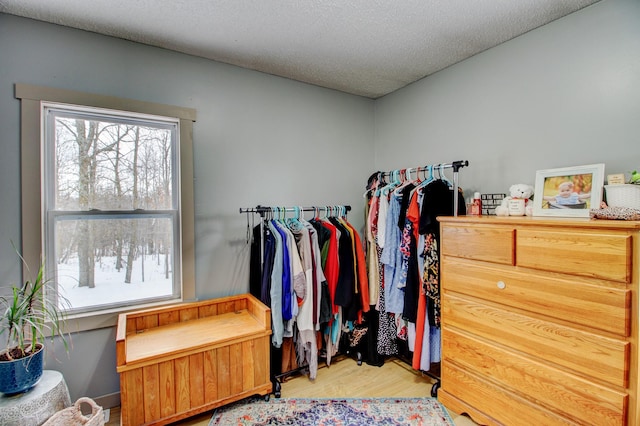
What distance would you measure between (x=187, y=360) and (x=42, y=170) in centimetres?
148

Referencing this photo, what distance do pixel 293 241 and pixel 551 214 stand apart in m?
1.64

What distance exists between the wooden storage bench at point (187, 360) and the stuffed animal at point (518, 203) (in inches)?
68.0

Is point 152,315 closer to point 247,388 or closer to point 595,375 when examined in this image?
point 247,388

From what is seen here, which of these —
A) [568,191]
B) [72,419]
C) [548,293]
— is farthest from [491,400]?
[72,419]

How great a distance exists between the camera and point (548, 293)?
1541mm

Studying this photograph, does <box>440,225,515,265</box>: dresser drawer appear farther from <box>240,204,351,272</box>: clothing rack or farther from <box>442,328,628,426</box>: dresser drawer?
<box>240,204,351,272</box>: clothing rack

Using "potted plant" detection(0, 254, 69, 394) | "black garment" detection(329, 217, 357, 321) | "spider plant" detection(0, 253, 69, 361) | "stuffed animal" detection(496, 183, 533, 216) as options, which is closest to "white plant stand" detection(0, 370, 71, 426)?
"potted plant" detection(0, 254, 69, 394)

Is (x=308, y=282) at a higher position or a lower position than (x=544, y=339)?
higher

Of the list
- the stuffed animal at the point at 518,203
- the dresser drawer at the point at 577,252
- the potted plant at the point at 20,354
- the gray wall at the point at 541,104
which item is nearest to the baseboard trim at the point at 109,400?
the potted plant at the point at 20,354

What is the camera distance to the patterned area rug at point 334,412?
1950 mm

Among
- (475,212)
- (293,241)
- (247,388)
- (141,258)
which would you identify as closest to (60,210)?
(141,258)

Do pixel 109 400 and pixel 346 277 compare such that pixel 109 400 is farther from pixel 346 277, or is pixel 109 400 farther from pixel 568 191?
pixel 568 191

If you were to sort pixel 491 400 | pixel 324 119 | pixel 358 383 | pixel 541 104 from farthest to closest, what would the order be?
pixel 324 119, pixel 358 383, pixel 541 104, pixel 491 400

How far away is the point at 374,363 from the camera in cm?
264
